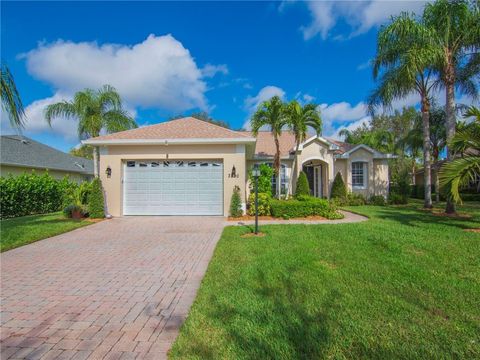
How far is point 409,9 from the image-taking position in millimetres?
11805

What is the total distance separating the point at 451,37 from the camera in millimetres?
11250

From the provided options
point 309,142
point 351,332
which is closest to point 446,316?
point 351,332

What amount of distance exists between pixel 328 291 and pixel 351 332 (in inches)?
40.5

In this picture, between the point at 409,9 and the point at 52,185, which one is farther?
the point at 52,185

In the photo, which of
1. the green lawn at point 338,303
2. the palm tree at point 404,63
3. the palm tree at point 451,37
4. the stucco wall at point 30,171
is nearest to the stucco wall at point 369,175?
the palm tree at point 404,63

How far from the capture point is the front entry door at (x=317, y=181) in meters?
18.8

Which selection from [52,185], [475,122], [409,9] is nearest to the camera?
[475,122]

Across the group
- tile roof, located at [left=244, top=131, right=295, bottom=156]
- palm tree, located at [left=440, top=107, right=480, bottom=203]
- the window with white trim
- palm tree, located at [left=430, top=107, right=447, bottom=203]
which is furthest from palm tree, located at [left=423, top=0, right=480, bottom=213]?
tile roof, located at [left=244, top=131, right=295, bottom=156]

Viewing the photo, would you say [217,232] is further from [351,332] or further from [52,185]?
[52,185]

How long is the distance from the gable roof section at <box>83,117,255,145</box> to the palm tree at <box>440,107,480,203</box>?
23.6 feet

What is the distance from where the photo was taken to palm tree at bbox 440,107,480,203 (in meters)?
7.84

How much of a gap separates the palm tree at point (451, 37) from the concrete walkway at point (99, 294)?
446 inches

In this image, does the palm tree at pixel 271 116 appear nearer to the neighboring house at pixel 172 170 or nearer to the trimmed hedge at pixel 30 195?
the neighboring house at pixel 172 170

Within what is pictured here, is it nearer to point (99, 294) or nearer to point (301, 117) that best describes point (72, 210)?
point (99, 294)
